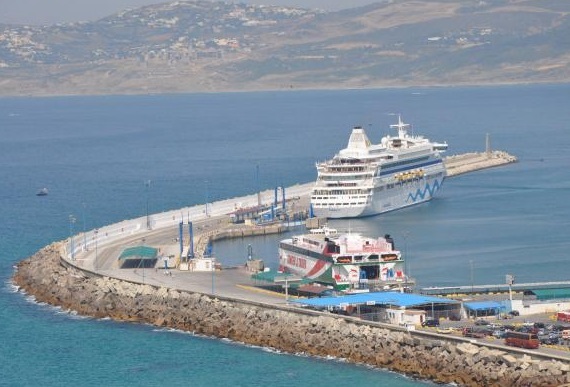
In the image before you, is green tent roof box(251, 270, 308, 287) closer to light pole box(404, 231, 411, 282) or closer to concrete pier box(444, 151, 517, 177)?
light pole box(404, 231, 411, 282)

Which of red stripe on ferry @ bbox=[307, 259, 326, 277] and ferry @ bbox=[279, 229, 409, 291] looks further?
red stripe on ferry @ bbox=[307, 259, 326, 277]

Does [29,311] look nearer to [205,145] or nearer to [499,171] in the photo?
[499,171]

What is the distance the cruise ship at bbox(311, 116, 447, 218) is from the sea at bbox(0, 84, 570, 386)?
945 millimetres

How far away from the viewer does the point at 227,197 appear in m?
77.1

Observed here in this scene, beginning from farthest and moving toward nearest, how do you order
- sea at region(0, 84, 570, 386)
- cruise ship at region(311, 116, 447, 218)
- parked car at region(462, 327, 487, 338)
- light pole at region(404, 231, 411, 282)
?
cruise ship at region(311, 116, 447, 218) → light pole at region(404, 231, 411, 282) → sea at region(0, 84, 570, 386) → parked car at region(462, 327, 487, 338)

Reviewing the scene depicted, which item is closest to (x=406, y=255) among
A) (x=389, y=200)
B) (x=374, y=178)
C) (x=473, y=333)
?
(x=374, y=178)

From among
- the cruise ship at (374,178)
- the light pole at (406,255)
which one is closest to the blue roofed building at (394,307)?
the light pole at (406,255)

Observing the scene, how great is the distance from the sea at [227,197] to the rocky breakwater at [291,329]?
544 millimetres

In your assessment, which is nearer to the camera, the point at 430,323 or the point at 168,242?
the point at 430,323

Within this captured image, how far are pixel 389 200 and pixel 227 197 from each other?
950cm

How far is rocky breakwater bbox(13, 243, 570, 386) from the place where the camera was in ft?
116

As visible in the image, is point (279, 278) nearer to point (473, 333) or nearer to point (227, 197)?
point (473, 333)

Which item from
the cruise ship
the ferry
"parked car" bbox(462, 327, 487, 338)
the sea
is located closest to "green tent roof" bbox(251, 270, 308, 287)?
the ferry

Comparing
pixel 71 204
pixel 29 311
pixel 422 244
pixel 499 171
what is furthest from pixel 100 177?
pixel 29 311
